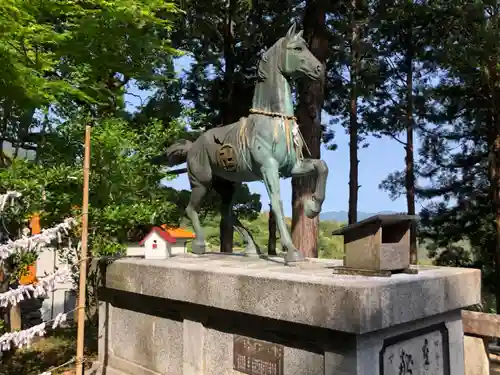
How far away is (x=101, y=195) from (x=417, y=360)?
3.74m

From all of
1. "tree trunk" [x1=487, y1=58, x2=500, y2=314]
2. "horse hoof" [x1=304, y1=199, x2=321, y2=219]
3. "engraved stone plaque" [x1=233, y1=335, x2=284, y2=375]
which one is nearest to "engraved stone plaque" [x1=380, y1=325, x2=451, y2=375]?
"engraved stone plaque" [x1=233, y1=335, x2=284, y2=375]

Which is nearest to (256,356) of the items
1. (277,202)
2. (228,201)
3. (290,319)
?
(290,319)

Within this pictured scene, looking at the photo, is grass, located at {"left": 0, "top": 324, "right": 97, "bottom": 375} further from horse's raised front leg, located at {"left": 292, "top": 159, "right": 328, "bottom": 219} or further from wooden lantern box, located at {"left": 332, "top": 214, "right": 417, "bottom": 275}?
wooden lantern box, located at {"left": 332, "top": 214, "right": 417, "bottom": 275}

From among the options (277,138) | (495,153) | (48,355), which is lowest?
(48,355)

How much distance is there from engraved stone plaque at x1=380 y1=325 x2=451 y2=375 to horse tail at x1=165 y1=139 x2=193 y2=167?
328 centimetres

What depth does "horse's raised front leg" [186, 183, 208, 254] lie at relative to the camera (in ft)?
A: 17.8

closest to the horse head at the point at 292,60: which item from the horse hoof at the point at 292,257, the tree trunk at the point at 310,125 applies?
the horse hoof at the point at 292,257

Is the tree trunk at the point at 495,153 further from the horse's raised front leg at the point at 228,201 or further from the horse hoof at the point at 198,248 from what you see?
the horse hoof at the point at 198,248

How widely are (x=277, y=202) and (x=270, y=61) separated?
141 cm

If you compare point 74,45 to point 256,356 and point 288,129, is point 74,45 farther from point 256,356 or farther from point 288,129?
point 256,356

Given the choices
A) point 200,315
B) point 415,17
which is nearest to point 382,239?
point 200,315

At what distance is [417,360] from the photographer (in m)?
3.55

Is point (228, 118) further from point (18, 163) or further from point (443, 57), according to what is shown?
point (18, 163)

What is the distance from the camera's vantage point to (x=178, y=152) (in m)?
5.64
